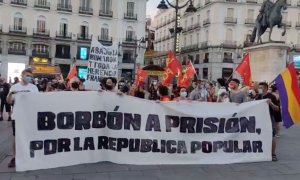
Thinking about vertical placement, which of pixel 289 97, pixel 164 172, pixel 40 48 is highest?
pixel 40 48

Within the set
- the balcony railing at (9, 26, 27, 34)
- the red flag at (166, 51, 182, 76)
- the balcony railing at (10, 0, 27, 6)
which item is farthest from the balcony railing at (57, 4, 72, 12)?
the red flag at (166, 51, 182, 76)

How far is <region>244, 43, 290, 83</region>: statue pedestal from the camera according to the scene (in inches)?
875

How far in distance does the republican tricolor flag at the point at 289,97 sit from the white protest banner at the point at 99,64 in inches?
170

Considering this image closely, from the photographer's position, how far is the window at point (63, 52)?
2298 inches

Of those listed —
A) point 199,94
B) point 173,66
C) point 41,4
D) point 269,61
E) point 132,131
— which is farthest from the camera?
point 41,4

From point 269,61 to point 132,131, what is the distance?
15.7 metres

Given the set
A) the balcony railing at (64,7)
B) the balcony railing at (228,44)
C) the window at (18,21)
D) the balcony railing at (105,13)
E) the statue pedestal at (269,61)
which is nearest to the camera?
the statue pedestal at (269,61)

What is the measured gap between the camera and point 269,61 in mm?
22359

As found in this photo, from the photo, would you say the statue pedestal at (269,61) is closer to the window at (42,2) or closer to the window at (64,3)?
the window at (64,3)

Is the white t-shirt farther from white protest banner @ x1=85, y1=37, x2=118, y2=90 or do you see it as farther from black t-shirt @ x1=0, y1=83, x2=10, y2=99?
black t-shirt @ x1=0, y1=83, x2=10, y2=99

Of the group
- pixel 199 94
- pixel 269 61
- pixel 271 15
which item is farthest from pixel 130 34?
pixel 199 94

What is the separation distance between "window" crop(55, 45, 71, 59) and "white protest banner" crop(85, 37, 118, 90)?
4764 cm

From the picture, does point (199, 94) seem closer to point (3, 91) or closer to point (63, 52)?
point (3, 91)

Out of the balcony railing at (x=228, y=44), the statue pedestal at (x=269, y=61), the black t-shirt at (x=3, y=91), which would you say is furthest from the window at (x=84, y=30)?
the black t-shirt at (x=3, y=91)
